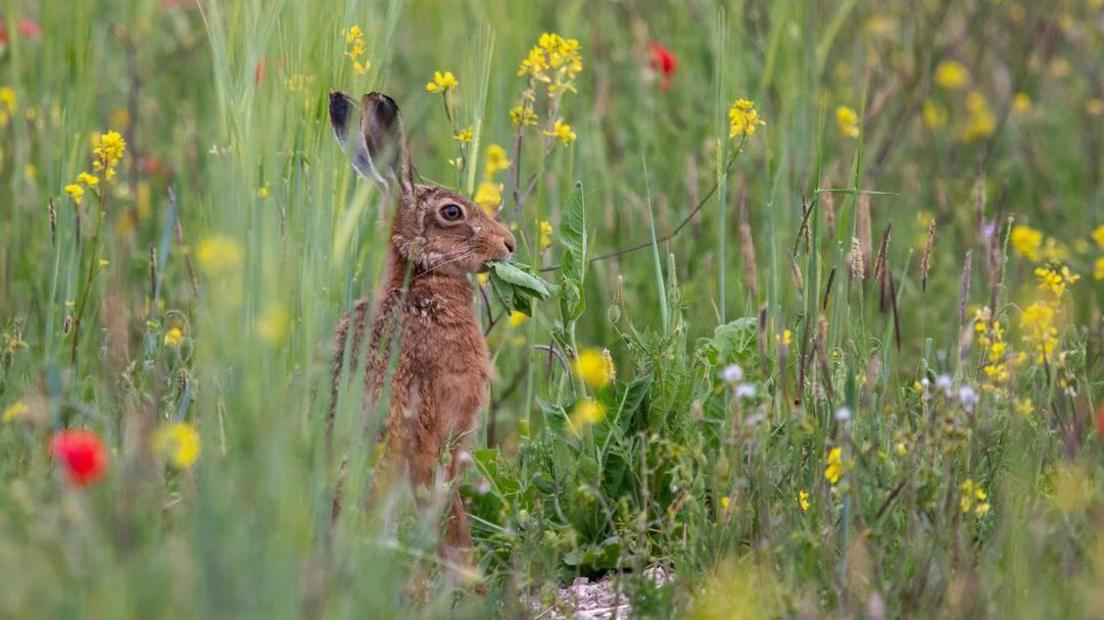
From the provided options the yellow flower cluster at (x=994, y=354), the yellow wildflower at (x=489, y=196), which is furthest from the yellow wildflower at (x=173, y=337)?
the yellow flower cluster at (x=994, y=354)

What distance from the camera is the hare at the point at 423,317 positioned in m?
4.39

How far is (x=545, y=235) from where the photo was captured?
5.33 metres

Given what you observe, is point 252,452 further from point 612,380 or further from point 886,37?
point 886,37

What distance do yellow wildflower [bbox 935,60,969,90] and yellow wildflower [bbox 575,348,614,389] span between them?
437 cm

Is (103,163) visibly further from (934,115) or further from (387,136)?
(934,115)

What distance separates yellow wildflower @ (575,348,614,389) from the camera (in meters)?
4.29

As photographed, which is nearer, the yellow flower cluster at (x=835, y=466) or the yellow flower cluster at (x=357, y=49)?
the yellow flower cluster at (x=835, y=466)

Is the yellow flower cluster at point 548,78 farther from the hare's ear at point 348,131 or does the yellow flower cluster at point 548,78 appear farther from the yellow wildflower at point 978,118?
the yellow wildflower at point 978,118

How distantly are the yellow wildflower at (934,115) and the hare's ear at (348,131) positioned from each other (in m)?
3.62

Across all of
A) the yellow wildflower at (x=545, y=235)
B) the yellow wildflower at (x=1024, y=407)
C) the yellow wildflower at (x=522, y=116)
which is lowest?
the yellow wildflower at (x=1024, y=407)

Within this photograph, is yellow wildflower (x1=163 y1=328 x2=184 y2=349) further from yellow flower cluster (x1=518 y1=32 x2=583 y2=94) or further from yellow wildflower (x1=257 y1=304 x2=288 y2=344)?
yellow wildflower (x1=257 y1=304 x2=288 y2=344)

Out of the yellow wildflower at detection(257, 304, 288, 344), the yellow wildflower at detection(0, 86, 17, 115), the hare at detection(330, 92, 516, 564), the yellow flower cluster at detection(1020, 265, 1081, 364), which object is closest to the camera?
the yellow wildflower at detection(257, 304, 288, 344)

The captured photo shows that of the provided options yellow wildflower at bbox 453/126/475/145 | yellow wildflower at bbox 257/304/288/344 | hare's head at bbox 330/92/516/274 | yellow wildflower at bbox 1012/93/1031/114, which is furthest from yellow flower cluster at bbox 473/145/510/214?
yellow wildflower at bbox 1012/93/1031/114

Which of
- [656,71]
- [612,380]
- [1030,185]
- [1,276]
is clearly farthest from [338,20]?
[1030,185]
